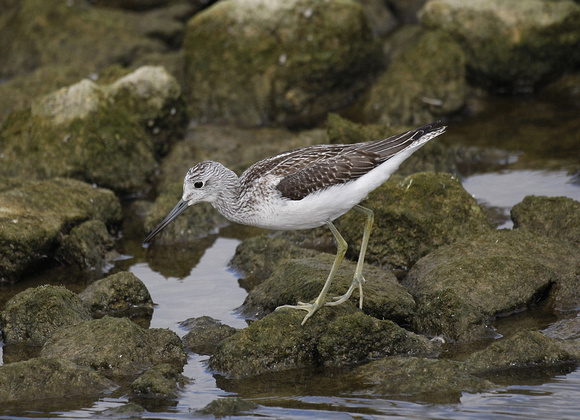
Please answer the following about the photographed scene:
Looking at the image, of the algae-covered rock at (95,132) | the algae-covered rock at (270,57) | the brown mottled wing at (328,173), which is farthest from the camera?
the algae-covered rock at (270,57)

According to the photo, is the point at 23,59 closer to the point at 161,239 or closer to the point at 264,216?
the point at 161,239

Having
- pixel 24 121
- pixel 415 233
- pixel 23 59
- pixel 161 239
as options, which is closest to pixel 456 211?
pixel 415 233

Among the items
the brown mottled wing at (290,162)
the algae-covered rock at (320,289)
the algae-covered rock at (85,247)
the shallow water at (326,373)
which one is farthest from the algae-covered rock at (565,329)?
the algae-covered rock at (85,247)

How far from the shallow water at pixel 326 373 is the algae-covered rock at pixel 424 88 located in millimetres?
593

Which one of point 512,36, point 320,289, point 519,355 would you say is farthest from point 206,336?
point 512,36

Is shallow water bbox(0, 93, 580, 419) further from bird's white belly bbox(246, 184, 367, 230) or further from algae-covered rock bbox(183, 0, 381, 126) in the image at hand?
algae-covered rock bbox(183, 0, 381, 126)

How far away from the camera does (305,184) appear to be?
320 inches

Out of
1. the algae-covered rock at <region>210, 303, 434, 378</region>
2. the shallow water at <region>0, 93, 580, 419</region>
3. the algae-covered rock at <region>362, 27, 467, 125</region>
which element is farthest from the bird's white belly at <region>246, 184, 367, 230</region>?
the algae-covered rock at <region>362, 27, 467, 125</region>

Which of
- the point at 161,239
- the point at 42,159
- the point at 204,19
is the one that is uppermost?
the point at 204,19

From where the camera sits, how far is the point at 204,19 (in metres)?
16.7

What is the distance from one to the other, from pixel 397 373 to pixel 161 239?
5.78 m

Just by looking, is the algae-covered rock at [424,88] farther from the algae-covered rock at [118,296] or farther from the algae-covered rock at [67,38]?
the algae-covered rock at [118,296]

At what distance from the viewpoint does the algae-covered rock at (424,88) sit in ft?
51.5

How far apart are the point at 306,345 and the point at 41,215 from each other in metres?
4.71
